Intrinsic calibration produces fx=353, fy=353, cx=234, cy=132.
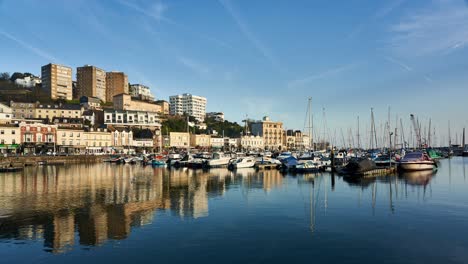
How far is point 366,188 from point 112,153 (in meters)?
87.3

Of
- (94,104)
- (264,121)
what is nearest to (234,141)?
(264,121)

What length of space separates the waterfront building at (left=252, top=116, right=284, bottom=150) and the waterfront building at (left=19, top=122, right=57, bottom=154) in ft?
330

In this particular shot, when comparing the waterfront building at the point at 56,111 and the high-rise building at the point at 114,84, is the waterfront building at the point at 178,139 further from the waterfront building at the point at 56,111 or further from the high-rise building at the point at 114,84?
the high-rise building at the point at 114,84

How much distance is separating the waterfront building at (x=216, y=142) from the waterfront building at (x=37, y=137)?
67.3m

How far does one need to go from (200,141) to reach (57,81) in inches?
2753

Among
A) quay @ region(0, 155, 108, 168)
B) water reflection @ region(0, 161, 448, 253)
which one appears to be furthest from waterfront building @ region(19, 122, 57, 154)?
water reflection @ region(0, 161, 448, 253)

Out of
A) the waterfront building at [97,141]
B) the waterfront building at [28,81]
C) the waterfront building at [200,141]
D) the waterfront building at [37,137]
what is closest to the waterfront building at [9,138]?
the waterfront building at [37,137]

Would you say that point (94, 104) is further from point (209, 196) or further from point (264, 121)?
point (209, 196)

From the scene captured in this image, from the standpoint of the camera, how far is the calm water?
49.7ft

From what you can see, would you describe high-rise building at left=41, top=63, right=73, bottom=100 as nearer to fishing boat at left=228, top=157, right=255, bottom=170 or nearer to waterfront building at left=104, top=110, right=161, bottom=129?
waterfront building at left=104, top=110, right=161, bottom=129

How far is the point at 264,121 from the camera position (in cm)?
17825

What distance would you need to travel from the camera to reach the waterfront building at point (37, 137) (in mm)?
90125

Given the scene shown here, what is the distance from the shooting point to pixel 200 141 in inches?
5719

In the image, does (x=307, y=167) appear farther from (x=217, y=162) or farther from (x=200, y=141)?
(x=200, y=141)
